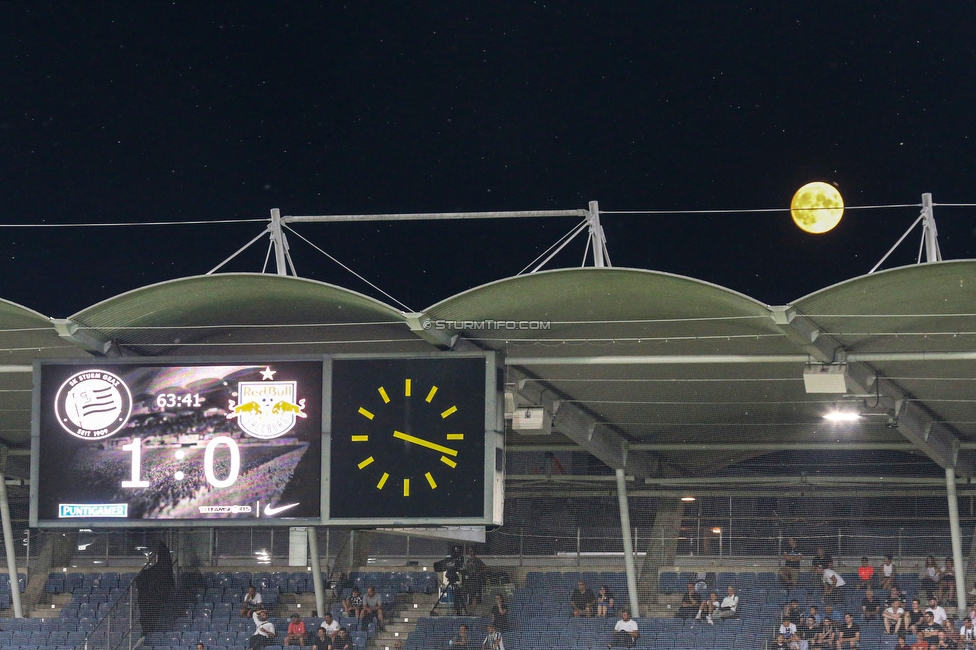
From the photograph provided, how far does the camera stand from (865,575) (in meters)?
14.3

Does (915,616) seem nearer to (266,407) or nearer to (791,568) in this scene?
(791,568)

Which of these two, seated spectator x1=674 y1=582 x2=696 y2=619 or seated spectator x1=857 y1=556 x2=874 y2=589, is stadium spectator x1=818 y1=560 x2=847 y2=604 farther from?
seated spectator x1=674 y1=582 x2=696 y2=619

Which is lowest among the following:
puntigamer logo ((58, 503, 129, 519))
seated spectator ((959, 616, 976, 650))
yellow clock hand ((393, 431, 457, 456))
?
seated spectator ((959, 616, 976, 650))

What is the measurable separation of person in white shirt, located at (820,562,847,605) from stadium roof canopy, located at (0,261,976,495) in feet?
3.54

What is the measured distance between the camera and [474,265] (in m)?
37.2

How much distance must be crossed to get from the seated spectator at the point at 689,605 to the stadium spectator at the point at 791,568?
3.21ft

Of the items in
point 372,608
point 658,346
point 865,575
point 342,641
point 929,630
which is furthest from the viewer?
point 372,608

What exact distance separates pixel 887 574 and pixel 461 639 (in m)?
4.80

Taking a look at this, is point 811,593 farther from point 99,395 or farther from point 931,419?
point 99,395

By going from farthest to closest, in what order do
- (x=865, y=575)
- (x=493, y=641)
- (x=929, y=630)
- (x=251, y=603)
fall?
(x=251, y=603), (x=493, y=641), (x=865, y=575), (x=929, y=630)

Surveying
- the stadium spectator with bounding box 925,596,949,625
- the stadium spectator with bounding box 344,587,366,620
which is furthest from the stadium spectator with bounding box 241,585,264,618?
the stadium spectator with bounding box 925,596,949,625

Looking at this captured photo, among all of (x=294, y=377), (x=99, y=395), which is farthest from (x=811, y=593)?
(x=99, y=395)

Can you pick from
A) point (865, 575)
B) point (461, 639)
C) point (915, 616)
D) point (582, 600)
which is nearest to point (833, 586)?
point (865, 575)

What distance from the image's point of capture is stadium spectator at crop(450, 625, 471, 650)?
14.5m
